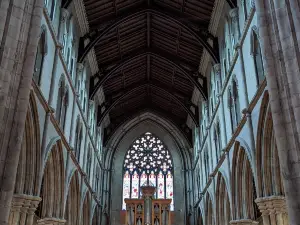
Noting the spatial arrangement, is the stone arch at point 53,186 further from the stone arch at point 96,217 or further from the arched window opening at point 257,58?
the stone arch at point 96,217

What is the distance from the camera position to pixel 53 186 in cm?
1719

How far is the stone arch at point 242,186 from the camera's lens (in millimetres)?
16953

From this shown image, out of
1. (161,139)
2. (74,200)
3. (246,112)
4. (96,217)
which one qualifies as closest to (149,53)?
(161,139)

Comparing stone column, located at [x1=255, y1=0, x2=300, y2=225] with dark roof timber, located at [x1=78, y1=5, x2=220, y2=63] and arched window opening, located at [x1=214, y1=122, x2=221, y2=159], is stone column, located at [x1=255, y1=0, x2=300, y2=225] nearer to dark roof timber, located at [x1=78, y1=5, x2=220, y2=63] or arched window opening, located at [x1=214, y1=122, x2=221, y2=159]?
dark roof timber, located at [x1=78, y1=5, x2=220, y2=63]

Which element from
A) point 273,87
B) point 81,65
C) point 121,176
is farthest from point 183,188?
point 273,87

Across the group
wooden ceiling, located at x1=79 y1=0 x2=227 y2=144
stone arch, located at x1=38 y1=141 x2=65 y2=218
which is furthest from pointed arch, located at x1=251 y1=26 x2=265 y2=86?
stone arch, located at x1=38 y1=141 x2=65 y2=218

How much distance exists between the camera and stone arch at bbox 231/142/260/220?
1695 cm

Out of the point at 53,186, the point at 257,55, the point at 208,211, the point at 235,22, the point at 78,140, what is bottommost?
the point at 53,186

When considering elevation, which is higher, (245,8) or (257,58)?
(245,8)

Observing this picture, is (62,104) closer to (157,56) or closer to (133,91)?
(157,56)

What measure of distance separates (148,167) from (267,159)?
18894 mm

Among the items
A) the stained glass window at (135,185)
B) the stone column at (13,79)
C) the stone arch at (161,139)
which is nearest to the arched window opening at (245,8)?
the stone column at (13,79)

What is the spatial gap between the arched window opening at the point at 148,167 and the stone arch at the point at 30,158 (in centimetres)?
1752

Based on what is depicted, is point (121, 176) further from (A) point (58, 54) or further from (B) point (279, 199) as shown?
(B) point (279, 199)
